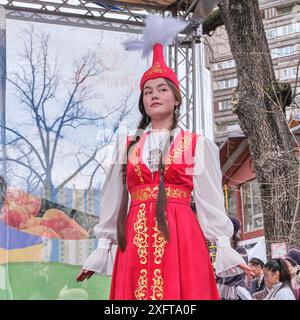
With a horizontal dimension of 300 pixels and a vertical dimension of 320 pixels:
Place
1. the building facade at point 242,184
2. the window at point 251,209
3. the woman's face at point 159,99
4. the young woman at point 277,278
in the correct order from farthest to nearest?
the window at point 251,209 < the building facade at point 242,184 < the young woman at point 277,278 < the woman's face at point 159,99

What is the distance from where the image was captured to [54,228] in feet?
14.9

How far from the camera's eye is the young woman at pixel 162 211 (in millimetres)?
2273

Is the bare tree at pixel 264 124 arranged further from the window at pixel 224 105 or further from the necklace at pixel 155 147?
the window at pixel 224 105

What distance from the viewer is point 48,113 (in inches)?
186

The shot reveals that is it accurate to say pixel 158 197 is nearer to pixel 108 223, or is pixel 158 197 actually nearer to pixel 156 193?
pixel 156 193

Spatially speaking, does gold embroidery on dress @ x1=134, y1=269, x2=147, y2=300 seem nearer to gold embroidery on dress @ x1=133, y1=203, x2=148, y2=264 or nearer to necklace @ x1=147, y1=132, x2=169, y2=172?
gold embroidery on dress @ x1=133, y1=203, x2=148, y2=264

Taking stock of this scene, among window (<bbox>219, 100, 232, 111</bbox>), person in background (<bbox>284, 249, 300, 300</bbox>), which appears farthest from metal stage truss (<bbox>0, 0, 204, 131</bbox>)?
window (<bbox>219, 100, 232, 111</bbox>)

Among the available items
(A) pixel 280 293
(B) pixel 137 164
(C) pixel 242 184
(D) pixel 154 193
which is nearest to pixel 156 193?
(D) pixel 154 193

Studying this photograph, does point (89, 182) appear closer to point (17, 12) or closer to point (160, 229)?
point (17, 12)

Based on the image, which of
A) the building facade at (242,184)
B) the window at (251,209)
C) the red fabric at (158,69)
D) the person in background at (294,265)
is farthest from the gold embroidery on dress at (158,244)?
the window at (251,209)

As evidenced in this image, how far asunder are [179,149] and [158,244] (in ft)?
1.38

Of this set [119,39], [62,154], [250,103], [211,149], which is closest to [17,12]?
[119,39]

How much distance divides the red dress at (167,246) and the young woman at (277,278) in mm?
2242
